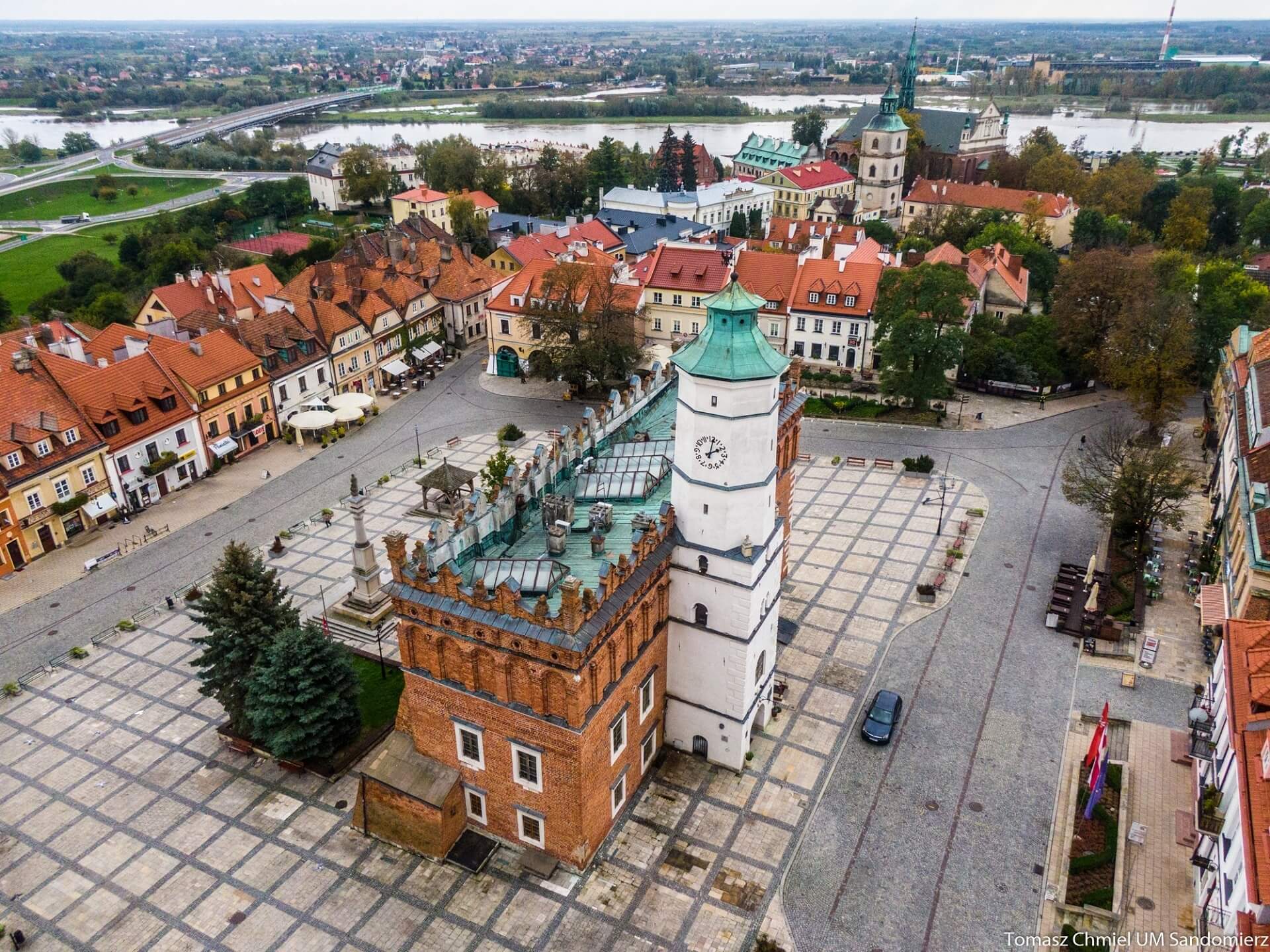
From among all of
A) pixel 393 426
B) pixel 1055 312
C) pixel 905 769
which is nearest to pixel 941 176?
pixel 1055 312

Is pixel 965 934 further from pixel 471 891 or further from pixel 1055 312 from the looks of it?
pixel 1055 312

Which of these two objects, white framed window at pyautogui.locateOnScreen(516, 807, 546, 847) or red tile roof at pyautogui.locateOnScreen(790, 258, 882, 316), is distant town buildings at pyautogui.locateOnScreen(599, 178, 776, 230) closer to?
red tile roof at pyautogui.locateOnScreen(790, 258, 882, 316)

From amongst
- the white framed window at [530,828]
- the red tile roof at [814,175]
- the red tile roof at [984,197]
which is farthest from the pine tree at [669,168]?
the white framed window at [530,828]

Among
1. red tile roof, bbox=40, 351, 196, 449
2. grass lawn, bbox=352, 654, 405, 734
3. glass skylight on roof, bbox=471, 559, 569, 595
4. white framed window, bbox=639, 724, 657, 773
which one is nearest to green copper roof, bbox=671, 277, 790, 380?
glass skylight on roof, bbox=471, 559, 569, 595

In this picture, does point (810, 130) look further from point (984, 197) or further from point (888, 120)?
point (984, 197)

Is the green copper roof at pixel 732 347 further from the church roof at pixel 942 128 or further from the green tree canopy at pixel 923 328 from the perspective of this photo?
the church roof at pixel 942 128

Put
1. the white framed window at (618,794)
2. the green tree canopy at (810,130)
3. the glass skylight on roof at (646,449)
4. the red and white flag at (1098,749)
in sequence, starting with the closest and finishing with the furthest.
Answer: the red and white flag at (1098,749) → the white framed window at (618,794) → the glass skylight on roof at (646,449) → the green tree canopy at (810,130)
